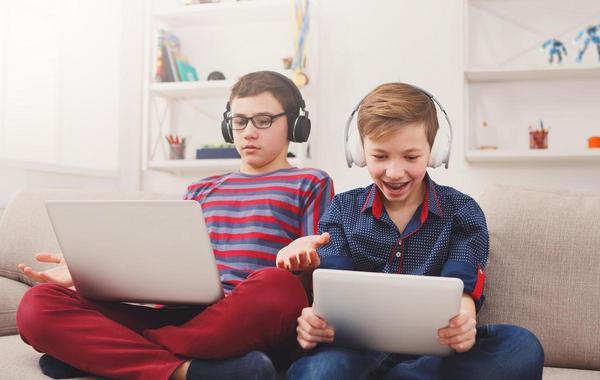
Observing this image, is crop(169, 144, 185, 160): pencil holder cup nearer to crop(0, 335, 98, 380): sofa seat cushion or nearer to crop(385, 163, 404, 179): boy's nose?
crop(0, 335, 98, 380): sofa seat cushion

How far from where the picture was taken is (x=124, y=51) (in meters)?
3.10

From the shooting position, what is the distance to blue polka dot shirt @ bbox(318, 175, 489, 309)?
1.23m

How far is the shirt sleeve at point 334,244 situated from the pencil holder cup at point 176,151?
1718 millimetres

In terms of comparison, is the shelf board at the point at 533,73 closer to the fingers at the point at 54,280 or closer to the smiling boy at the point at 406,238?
the smiling boy at the point at 406,238

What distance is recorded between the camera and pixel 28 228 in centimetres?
178

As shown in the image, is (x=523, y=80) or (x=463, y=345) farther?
(x=523, y=80)

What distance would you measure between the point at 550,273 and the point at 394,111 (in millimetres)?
476

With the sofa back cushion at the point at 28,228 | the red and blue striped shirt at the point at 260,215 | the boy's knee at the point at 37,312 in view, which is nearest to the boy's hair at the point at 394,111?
the red and blue striped shirt at the point at 260,215

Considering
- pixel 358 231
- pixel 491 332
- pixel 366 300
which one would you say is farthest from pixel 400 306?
pixel 358 231

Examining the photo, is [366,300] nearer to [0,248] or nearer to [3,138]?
[0,248]


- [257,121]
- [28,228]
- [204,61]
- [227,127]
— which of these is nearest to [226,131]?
[227,127]

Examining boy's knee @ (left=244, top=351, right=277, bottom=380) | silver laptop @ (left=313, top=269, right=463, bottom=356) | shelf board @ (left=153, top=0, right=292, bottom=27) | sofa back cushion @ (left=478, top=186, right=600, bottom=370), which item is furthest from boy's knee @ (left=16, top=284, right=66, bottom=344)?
shelf board @ (left=153, top=0, right=292, bottom=27)

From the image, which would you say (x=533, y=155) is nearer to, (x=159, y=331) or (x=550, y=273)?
(x=550, y=273)

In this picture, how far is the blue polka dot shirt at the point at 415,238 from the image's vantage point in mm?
1232
